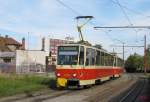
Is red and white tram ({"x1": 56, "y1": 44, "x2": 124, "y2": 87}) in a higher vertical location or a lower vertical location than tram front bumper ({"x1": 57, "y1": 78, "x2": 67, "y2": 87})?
higher

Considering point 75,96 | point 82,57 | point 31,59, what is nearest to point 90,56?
point 82,57

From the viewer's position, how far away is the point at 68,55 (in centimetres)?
3033

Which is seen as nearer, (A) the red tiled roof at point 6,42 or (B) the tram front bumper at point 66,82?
(B) the tram front bumper at point 66,82

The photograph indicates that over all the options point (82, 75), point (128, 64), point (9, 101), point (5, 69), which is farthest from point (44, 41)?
point (9, 101)

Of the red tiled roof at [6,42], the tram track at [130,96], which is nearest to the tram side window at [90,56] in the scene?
the tram track at [130,96]

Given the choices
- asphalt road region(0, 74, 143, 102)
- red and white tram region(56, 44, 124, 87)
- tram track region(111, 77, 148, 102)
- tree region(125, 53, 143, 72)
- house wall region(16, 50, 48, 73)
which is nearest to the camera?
asphalt road region(0, 74, 143, 102)

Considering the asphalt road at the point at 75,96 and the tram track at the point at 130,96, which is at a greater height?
the asphalt road at the point at 75,96

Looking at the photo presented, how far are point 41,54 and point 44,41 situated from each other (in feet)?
44.6

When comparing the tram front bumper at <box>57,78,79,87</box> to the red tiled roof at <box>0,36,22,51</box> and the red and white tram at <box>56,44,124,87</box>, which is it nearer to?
the red and white tram at <box>56,44,124,87</box>

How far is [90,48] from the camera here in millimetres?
31984

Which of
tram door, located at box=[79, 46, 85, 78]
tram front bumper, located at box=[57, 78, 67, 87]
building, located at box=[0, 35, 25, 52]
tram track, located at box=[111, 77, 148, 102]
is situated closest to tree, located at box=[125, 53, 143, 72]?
building, located at box=[0, 35, 25, 52]

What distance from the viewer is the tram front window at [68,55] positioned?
30281 millimetres

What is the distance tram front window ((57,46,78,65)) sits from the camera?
30281 mm

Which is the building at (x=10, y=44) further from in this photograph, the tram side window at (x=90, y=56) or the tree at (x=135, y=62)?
the tram side window at (x=90, y=56)
